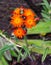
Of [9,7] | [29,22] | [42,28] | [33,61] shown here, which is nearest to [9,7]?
[9,7]

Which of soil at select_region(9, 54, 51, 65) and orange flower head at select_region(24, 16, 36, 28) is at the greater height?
orange flower head at select_region(24, 16, 36, 28)

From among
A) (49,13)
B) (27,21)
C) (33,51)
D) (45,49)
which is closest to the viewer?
(27,21)

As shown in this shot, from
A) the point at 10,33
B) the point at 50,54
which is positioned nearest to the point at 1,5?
the point at 10,33

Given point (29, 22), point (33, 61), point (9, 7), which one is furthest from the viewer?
point (9, 7)

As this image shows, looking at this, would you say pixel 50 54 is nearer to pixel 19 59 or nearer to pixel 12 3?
pixel 19 59

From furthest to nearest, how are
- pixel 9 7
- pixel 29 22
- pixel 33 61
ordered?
1. pixel 9 7
2. pixel 33 61
3. pixel 29 22

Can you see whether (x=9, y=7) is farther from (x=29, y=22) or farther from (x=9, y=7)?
(x=29, y=22)

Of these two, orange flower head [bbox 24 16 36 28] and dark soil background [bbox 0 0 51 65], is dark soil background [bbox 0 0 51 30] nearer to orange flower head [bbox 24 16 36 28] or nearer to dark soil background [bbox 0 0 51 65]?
dark soil background [bbox 0 0 51 65]

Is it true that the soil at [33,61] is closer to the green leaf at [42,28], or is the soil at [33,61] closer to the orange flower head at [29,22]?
the green leaf at [42,28]

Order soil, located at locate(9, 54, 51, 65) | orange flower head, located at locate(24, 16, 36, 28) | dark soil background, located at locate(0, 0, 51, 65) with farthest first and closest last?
dark soil background, located at locate(0, 0, 51, 65), soil, located at locate(9, 54, 51, 65), orange flower head, located at locate(24, 16, 36, 28)

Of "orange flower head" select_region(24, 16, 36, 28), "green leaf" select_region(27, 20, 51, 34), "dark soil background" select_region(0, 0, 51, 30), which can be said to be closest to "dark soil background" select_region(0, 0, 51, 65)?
"dark soil background" select_region(0, 0, 51, 30)

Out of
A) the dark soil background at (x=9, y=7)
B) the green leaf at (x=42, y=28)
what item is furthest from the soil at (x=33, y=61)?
the dark soil background at (x=9, y=7)
